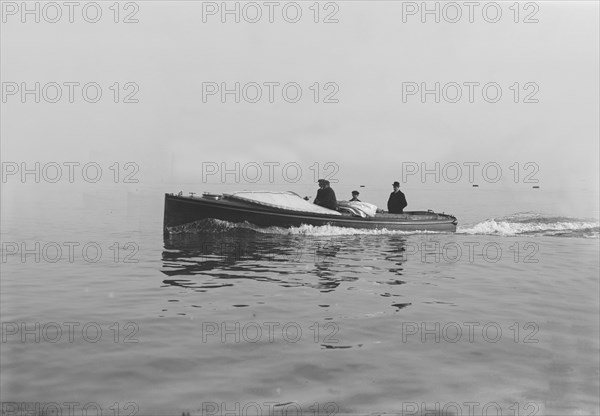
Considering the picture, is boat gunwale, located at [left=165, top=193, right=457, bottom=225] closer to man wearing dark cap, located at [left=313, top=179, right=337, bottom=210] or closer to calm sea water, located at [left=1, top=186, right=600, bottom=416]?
man wearing dark cap, located at [left=313, top=179, right=337, bottom=210]

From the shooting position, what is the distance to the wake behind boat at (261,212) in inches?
864

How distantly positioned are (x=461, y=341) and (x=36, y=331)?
624 cm

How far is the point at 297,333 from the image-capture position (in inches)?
332

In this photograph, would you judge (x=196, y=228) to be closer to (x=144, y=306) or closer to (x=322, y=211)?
(x=322, y=211)

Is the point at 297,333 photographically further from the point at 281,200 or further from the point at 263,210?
the point at 281,200

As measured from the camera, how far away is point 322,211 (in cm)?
2291

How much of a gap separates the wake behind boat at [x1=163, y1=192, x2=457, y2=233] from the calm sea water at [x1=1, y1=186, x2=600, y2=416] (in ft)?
12.7

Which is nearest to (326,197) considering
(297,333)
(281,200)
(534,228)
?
(281,200)

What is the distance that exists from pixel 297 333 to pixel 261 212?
13840 millimetres

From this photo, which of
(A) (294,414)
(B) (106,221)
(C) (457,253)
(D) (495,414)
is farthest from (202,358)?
(B) (106,221)

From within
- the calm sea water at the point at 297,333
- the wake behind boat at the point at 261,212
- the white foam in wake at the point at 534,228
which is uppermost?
the wake behind boat at the point at 261,212

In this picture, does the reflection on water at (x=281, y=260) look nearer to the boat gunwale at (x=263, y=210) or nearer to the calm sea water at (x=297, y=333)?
the calm sea water at (x=297, y=333)

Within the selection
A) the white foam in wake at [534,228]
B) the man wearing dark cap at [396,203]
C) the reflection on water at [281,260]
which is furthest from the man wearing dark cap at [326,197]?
the white foam in wake at [534,228]

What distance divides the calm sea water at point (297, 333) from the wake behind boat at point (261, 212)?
152 inches
